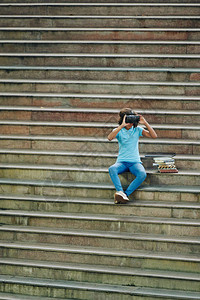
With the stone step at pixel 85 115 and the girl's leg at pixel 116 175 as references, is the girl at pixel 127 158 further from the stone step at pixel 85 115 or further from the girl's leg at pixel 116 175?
the stone step at pixel 85 115

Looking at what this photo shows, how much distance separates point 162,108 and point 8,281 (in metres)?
3.69

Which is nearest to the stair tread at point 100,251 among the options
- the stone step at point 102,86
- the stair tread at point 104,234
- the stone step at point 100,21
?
the stair tread at point 104,234

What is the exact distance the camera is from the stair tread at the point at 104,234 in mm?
6191

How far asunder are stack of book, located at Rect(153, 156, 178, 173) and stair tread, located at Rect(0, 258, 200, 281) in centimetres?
151

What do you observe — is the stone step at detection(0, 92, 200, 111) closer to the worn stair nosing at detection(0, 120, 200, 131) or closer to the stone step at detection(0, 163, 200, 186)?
the worn stair nosing at detection(0, 120, 200, 131)

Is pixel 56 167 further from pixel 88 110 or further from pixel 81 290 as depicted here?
pixel 81 290

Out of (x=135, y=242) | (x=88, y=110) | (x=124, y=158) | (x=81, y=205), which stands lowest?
(x=135, y=242)

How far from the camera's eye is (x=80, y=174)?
7141 millimetres

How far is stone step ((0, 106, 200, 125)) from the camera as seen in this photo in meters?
7.64

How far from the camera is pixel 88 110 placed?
7.88 m

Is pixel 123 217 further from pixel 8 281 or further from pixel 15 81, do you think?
pixel 15 81

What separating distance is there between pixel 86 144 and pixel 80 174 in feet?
1.97

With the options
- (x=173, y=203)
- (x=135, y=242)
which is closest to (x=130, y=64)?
(x=173, y=203)

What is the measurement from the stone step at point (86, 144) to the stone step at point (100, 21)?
8.55 feet
